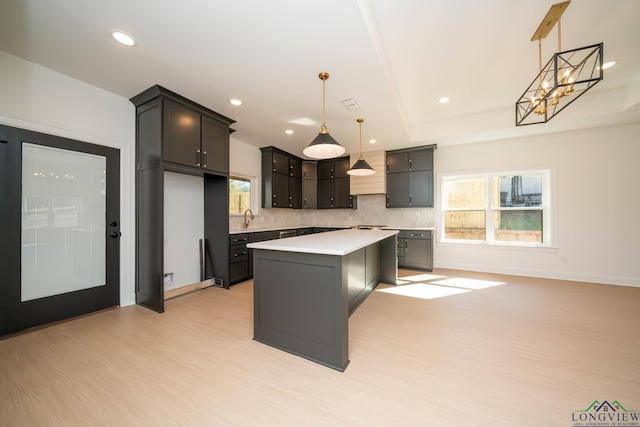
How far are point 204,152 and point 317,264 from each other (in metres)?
2.60

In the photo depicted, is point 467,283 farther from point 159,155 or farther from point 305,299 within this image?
point 159,155

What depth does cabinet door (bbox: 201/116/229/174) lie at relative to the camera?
3418mm

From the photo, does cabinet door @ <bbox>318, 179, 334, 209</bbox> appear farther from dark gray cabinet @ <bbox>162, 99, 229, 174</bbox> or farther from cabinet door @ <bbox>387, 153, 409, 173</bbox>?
dark gray cabinet @ <bbox>162, 99, 229, 174</bbox>

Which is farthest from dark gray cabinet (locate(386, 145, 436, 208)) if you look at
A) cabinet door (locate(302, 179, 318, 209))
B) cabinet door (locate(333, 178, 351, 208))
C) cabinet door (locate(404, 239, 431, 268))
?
cabinet door (locate(302, 179, 318, 209))

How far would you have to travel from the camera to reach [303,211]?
6742mm

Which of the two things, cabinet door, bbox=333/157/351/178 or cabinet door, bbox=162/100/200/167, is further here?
cabinet door, bbox=333/157/351/178

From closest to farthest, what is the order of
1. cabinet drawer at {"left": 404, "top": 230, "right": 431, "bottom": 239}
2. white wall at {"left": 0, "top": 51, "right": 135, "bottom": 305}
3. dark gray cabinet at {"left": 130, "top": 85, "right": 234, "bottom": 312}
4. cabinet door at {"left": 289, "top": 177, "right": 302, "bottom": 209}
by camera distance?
1. white wall at {"left": 0, "top": 51, "right": 135, "bottom": 305}
2. dark gray cabinet at {"left": 130, "top": 85, "right": 234, "bottom": 312}
3. cabinet drawer at {"left": 404, "top": 230, "right": 431, "bottom": 239}
4. cabinet door at {"left": 289, "top": 177, "right": 302, "bottom": 209}

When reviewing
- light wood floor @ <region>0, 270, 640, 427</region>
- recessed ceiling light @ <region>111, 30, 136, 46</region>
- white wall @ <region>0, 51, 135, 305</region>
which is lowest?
light wood floor @ <region>0, 270, 640, 427</region>

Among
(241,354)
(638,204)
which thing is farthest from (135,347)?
(638,204)

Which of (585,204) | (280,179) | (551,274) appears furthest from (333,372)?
(585,204)

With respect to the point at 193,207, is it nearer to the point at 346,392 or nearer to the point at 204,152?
the point at 204,152

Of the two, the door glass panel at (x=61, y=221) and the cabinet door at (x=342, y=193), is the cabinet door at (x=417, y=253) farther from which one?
the door glass panel at (x=61, y=221)

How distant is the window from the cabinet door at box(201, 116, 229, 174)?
4.65m

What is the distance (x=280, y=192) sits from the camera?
5422 mm
